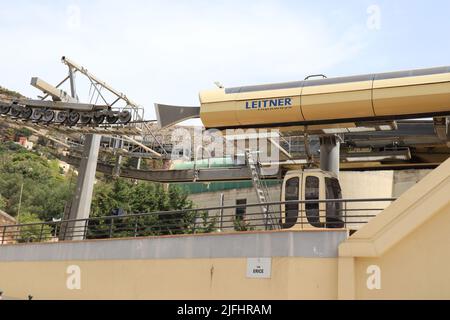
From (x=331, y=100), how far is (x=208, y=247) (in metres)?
4.84

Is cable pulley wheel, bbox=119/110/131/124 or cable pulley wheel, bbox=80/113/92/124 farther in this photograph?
cable pulley wheel, bbox=80/113/92/124

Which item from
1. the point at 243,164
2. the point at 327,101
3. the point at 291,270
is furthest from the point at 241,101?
the point at 243,164

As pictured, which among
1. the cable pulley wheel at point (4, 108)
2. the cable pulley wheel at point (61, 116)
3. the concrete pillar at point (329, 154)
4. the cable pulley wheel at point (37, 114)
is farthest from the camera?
the cable pulley wheel at point (4, 108)

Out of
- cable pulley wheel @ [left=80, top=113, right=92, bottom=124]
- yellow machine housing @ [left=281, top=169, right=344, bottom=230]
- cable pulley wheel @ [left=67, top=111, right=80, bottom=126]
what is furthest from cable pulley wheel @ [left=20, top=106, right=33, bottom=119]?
yellow machine housing @ [left=281, top=169, right=344, bottom=230]

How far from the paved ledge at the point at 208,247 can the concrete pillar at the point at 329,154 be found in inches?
168

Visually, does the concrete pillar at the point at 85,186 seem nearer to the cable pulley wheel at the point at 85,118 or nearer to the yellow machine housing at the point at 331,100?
the cable pulley wheel at the point at 85,118

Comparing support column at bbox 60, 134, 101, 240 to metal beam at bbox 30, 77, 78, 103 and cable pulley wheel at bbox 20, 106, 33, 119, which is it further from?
cable pulley wheel at bbox 20, 106, 33, 119

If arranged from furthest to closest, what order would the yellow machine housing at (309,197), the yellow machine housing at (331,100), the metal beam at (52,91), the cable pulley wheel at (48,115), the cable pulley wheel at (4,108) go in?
the cable pulley wheel at (4,108), the cable pulley wheel at (48,115), the metal beam at (52,91), the yellow machine housing at (309,197), the yellow machine housing at (331,100)

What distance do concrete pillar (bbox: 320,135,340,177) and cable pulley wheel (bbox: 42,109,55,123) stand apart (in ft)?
61.5

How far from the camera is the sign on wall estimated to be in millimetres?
11336

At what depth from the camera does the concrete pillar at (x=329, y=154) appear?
15039 millimetres

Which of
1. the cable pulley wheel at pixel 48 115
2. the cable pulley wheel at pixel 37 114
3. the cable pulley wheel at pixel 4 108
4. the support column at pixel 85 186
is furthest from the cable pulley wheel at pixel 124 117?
the cable pulley wheel at pixel 4 108

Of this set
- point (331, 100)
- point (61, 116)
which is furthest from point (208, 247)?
point (61, 116)
